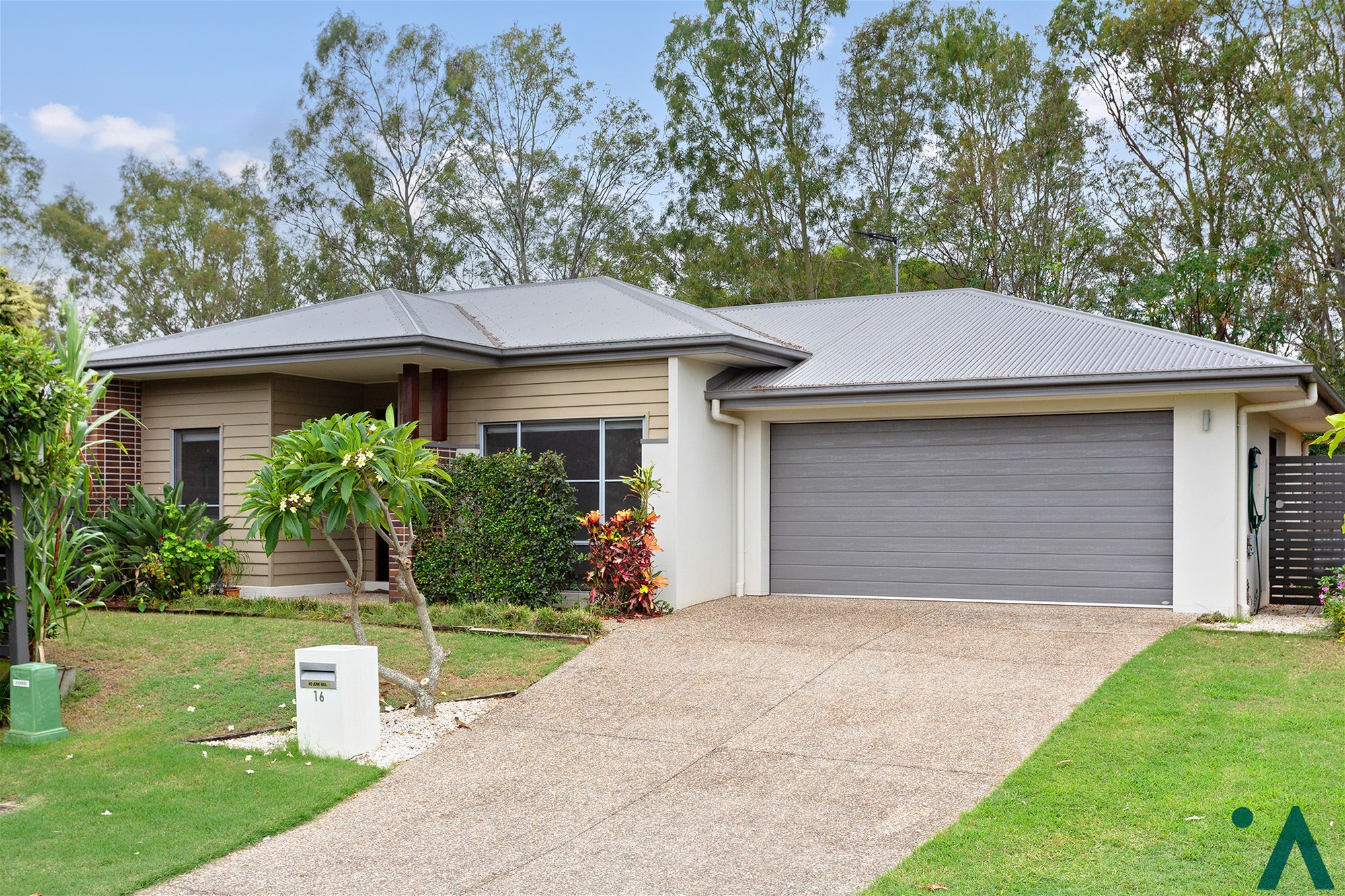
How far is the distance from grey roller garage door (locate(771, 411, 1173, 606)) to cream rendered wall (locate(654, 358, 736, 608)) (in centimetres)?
70

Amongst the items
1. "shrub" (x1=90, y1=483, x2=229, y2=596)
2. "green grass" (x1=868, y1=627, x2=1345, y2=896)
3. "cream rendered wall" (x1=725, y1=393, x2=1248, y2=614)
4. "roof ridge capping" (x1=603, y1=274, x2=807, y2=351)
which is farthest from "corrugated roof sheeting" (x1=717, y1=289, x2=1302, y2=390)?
"shrub" (x1=90, y1=483, x2=229, y2=596)

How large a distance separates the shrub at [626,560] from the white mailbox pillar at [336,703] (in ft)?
14.7

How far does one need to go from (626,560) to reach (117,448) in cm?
743

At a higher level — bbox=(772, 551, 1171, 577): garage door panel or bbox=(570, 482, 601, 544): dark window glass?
bbox=(570, 482, 601, 544): dark window glass

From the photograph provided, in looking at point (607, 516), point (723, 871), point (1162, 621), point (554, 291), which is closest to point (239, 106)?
point (554, 291)

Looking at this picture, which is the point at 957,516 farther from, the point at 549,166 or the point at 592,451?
the point at 549,166

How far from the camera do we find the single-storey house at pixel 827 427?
1152cm

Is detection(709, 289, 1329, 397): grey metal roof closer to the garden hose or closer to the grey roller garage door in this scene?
the grey roller garage door

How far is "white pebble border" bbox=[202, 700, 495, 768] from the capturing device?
7195 millimetres

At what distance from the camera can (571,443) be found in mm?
12992

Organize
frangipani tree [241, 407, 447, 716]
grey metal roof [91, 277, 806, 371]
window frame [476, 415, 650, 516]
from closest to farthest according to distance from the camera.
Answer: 1. frangipani tree [241, 407, 447, 716]
2. grey metal roof [91, 277, 806, 371]
3. window frame [476, 415, 650, 516]

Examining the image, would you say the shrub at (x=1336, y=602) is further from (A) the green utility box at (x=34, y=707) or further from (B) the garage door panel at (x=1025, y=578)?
(A) the green utility box at (x=34, y=707)

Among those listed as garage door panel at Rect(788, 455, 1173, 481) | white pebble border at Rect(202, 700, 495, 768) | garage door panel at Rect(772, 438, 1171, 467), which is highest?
garage door panel at Rect(772, 438, 1171, 467)

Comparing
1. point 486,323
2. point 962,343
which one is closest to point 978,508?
point 962,343
